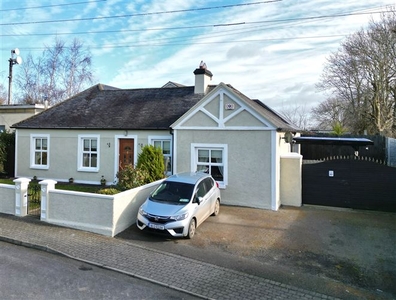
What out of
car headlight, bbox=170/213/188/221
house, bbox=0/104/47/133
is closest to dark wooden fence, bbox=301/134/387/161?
car headlight, bbox=170/213/188/221

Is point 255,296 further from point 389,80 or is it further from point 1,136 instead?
point 389,80

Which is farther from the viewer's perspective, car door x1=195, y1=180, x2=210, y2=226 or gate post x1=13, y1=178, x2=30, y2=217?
gate post x1=13, y1=178, x2=30, y2=217

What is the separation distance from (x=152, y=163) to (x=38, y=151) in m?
8.46

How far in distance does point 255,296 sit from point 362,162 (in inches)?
347

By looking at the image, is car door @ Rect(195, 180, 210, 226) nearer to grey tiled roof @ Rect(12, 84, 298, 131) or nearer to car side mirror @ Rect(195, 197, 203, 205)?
car side mirror @ Rect(195, 197, 203, 205)

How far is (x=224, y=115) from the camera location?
476 inches

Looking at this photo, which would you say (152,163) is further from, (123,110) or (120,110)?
(120,110)

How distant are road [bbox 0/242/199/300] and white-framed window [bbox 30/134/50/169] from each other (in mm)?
10617

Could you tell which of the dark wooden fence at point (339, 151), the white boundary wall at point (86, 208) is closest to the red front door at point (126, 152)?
the white boundary wall at point (86, 208)

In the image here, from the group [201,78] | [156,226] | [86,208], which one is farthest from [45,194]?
[201,78]

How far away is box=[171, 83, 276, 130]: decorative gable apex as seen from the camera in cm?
1161

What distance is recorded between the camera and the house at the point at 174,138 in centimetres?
1160

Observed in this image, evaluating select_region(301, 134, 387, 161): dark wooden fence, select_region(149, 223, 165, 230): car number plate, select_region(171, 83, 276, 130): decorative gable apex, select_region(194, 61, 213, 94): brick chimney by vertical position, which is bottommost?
select_region(149, 223, 165, 230): car number plate

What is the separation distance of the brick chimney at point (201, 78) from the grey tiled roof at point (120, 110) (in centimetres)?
43
